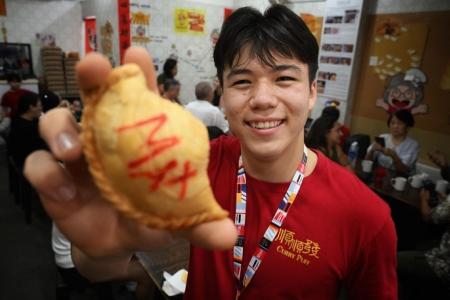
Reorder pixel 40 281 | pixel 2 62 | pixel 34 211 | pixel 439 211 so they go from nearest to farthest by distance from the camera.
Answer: pixel 439 211 < pixel 40 281 < pixel 34 211 < pixel 2 62

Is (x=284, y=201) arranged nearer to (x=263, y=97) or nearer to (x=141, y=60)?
(x=263, y=97)

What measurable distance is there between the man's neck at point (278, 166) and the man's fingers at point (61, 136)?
716mm

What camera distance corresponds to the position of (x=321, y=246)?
108cm

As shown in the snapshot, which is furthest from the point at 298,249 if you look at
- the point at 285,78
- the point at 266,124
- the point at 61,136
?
the point at 61,136

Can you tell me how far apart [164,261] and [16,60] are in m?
7.75

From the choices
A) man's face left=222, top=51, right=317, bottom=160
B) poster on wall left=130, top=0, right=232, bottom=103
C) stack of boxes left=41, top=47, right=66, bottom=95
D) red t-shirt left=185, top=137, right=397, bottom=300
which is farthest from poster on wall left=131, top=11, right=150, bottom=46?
red t-shirt left=185, top=137, right=397, bottom=300

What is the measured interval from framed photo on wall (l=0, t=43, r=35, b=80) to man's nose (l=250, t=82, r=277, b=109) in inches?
316

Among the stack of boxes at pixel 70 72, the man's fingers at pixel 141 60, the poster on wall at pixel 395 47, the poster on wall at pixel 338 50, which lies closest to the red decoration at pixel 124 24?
the stack of boxes at pixel 70 72

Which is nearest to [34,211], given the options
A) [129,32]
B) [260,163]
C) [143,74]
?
[129,32]

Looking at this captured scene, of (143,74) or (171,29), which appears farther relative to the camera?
(171,29)

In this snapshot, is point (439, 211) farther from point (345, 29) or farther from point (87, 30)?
point (87, 30)

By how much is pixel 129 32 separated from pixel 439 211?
17.4 feet

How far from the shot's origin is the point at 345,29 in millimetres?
4770

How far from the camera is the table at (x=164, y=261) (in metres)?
1.73
